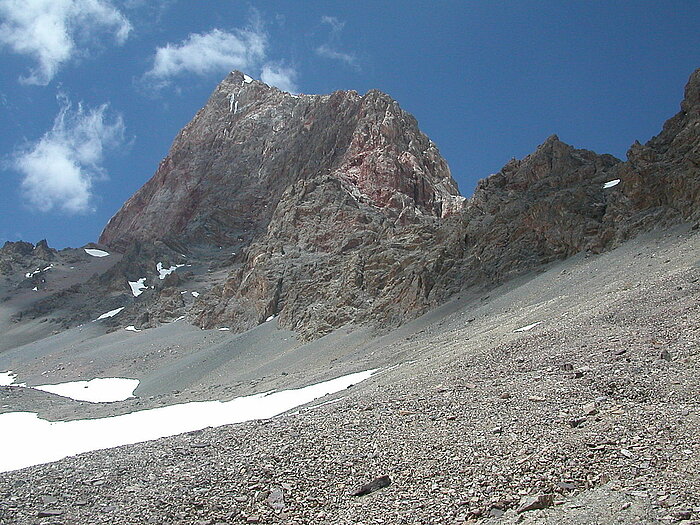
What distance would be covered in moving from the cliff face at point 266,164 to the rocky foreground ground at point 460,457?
70.4 metres

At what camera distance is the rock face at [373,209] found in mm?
37891

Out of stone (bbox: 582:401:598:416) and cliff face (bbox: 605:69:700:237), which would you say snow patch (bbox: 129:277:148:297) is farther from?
stone (bbox: 582:401:598:416)

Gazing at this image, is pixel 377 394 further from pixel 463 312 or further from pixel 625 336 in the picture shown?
pixel 463 312

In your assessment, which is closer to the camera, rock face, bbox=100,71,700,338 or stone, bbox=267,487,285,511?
stone, bbox=267,487,285,511

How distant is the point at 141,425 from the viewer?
21.7m

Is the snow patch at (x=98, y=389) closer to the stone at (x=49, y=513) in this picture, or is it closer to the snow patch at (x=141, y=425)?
the snow patch at (x=141, y=425)

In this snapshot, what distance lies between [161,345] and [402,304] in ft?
107

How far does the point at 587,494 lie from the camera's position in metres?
6.95

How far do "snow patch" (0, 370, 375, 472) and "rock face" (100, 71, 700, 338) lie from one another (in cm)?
1807

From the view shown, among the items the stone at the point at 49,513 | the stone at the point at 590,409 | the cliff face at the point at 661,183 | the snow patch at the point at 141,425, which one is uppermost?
the cliff face at the point at 661,183

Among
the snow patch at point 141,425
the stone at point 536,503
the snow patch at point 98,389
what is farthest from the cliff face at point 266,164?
the stone at point 536,503

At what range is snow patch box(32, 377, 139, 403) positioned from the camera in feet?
152

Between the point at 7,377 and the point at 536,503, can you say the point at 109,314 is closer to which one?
the point at 7,377

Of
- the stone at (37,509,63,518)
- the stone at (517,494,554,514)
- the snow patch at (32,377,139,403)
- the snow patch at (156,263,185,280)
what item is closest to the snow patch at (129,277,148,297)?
the snow patch at (156,263,185,280)
